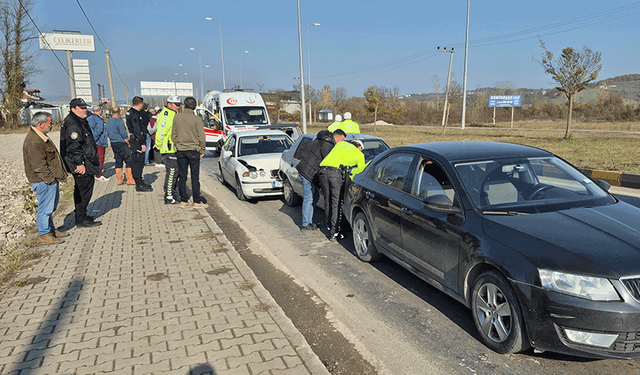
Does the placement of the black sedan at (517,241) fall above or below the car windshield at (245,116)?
below

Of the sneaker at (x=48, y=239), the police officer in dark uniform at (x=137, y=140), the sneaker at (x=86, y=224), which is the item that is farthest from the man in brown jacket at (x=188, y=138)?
the sneaker at (x=48, y=239)

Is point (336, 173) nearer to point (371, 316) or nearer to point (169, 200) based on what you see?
point (371, 316)

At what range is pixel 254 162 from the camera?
9.72 m

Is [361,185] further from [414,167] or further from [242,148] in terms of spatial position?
[242,148]

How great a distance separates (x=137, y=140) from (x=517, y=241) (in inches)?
395

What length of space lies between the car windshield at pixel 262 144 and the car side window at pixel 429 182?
6.26 meters

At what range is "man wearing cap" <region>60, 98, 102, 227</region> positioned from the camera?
6.95 metres

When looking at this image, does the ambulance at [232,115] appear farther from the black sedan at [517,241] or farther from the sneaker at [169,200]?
the black sedan at [517,241]

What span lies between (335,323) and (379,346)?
0.57 m

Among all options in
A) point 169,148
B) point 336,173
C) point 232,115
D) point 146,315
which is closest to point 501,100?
point 232,115

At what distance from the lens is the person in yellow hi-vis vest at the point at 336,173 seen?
655 centimetres

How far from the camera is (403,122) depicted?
7012 centimetres

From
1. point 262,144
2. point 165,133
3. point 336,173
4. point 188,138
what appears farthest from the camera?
point 262,144

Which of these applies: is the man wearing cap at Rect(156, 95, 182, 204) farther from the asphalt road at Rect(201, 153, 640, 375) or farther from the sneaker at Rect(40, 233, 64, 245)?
the sneaker at Rect(40, 233, 64, 245)
